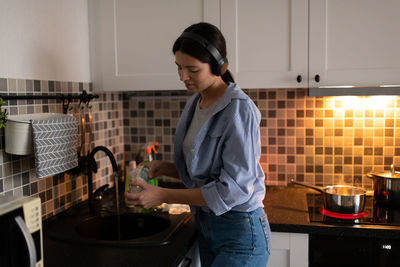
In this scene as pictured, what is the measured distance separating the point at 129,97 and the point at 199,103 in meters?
0.91

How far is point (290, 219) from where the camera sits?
1793mm

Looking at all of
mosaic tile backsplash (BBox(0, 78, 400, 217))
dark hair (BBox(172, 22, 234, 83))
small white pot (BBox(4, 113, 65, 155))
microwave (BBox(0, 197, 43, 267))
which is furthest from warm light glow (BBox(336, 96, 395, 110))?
microwave (BBox(0, 197, 43, 267))

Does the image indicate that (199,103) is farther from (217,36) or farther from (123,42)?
(123,42)

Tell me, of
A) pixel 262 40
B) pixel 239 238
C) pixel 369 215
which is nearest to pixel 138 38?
pixel 262 40

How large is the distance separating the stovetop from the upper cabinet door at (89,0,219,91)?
2.82ft

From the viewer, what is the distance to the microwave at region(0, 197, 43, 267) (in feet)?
3.15

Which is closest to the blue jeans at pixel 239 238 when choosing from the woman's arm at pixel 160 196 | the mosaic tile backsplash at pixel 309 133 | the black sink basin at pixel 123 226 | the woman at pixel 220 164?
the woman at pixel 220 164

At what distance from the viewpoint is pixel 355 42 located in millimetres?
1834

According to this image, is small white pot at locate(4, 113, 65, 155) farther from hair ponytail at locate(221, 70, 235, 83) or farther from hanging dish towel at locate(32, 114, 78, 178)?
hair ponytail at locate(221, 70, 235, 83)

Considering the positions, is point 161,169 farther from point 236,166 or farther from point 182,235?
point 236,166

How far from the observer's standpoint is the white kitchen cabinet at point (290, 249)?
175 centimetres

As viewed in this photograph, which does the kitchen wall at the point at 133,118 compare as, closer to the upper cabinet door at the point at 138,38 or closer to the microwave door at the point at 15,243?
the upper cabinet door at the point at 138,38

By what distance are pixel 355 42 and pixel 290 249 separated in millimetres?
937

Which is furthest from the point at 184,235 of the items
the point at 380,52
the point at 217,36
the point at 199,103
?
the point at 380,52
